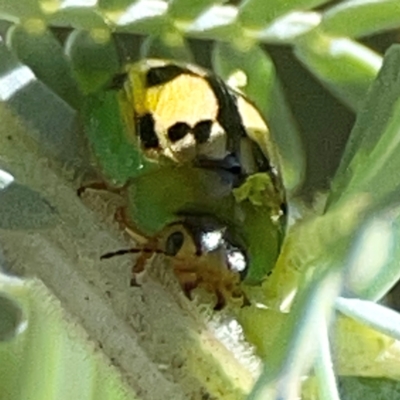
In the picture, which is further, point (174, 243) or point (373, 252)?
point (174, 243)

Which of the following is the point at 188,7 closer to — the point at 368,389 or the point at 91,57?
the point at 91,57

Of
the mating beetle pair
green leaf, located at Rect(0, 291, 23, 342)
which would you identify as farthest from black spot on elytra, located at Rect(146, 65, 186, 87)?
green leaf, located at Rect(0, 291, 23, 342)

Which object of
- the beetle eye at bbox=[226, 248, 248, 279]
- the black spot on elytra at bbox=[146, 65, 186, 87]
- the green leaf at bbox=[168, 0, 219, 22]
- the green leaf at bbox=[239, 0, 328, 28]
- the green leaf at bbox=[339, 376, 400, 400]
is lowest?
the green leaf at bbox=[339, 376, 400, 400]

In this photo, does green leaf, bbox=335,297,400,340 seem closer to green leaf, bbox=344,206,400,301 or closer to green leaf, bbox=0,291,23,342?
green leaf, bbox=344,206,400,301

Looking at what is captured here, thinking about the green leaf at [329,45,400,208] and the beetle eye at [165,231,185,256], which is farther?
the beetle eye at [165,231,185,256]

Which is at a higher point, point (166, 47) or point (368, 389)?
point (166, 47)

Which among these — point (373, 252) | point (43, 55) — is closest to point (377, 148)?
point (373, 252)
